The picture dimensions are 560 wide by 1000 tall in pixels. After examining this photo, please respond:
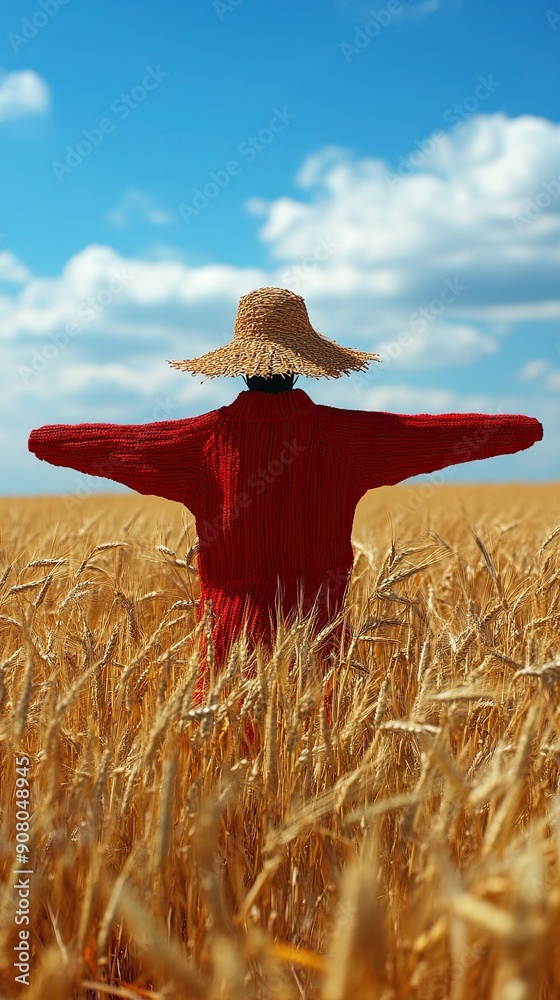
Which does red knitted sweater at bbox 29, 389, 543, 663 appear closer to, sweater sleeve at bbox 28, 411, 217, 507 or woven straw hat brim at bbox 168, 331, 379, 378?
sweater sleeve at bbox 28, 411, 217, 507

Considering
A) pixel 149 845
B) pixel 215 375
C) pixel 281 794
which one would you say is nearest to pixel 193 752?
pixel 281 794

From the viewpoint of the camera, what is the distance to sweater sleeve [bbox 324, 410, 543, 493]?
247 cm

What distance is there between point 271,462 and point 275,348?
346 mm

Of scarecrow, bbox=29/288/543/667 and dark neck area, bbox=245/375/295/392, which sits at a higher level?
dark neck area, bbox=245/375/295/392

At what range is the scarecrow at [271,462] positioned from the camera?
2406mm

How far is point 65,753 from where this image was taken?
6.24 ft

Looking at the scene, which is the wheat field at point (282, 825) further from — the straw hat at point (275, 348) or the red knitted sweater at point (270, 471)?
the straw hat at point (275, 348)

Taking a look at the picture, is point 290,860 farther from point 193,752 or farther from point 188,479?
point 188,479

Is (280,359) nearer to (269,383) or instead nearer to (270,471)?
(269,383)

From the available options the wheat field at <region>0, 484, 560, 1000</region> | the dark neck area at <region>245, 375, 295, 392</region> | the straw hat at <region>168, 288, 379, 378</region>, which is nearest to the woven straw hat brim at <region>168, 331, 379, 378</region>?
the straw hat at <region>168, 288, 379, 378</region>

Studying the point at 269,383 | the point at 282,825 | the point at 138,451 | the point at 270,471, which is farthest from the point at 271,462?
the point at 282,825

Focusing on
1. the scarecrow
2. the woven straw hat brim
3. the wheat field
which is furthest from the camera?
the scarecrow

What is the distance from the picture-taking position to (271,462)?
2402 mm

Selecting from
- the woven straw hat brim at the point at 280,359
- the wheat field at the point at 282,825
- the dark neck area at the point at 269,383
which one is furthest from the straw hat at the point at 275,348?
the wheat field at the point at 282,825
